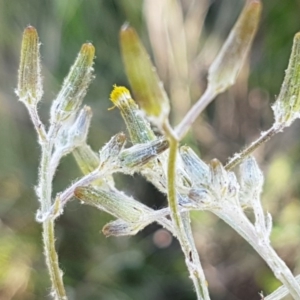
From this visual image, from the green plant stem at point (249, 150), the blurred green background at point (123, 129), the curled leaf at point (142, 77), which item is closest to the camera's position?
the curled leaf at point (142, 77)

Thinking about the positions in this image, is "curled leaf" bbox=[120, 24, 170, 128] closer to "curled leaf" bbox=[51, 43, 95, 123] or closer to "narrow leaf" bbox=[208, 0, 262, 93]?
"narrow leaf" bbox=[208, 0, 262, 93]

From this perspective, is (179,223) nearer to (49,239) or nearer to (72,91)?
(49,239)

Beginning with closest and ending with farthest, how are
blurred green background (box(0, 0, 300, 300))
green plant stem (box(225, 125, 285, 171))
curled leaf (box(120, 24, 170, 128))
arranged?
curled leaf (box(120, 24, 170, 128)), green plant stem (box(225, 125, 285, 171)), blurred green background (box(0, 0, 300, 300))

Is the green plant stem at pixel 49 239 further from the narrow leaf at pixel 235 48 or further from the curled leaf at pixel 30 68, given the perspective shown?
the narrow leaf at pixel 235 48

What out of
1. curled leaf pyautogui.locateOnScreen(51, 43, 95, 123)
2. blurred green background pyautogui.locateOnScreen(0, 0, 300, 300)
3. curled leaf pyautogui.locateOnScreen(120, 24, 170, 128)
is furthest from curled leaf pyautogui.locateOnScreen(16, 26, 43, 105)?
blurred green background pyautogui.locateOnScreen(0, 0, 300, 300)

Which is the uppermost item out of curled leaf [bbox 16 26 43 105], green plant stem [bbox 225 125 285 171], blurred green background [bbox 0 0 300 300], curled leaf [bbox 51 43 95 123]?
blurred green background [bbox 0 0 300 300]

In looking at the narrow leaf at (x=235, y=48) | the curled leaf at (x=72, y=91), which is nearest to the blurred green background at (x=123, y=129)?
the curled leaf at (x=72, y=91)

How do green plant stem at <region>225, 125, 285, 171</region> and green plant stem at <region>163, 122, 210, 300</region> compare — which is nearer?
green plant stem at <region>163, 122, 210, 300</region>

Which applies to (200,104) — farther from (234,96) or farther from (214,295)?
(234,96)

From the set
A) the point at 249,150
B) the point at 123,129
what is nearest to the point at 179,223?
the point at 249,150

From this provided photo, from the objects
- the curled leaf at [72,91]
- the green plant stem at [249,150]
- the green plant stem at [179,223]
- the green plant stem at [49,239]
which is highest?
the curled leaf at [72,91]
